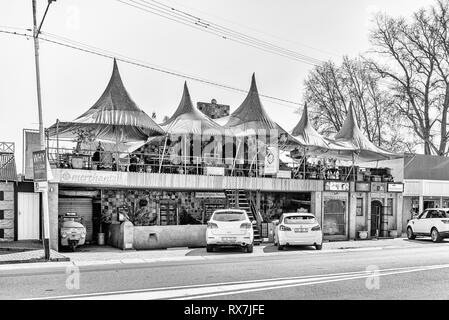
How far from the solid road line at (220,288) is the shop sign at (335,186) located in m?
15.1

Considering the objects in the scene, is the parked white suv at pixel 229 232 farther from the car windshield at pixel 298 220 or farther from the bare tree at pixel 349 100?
the bare tree at pixel 349 100

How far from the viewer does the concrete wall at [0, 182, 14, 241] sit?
20.6m

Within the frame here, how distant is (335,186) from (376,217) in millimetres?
4717

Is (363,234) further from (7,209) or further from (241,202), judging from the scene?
(7,209)

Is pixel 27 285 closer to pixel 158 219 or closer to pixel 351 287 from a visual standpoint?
pixel 351 287

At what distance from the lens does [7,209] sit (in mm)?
20688

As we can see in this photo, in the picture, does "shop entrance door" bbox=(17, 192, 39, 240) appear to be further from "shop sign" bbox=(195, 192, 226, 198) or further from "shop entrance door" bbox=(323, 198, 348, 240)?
"shop entrance door" bbox=(323, 198, 348, 240)

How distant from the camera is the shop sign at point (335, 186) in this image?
92.7ft

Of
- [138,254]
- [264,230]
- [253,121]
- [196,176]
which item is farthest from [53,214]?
[253,121]

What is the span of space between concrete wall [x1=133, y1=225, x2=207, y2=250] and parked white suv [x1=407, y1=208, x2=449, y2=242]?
12544 millimetres

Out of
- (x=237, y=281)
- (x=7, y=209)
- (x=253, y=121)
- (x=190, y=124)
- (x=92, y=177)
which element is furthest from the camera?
(x=253, y=121)

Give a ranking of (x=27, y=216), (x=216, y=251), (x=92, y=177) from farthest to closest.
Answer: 1. (x=92, y=177)
2. (x=27, y=216)
3. (x=216, y=251)
